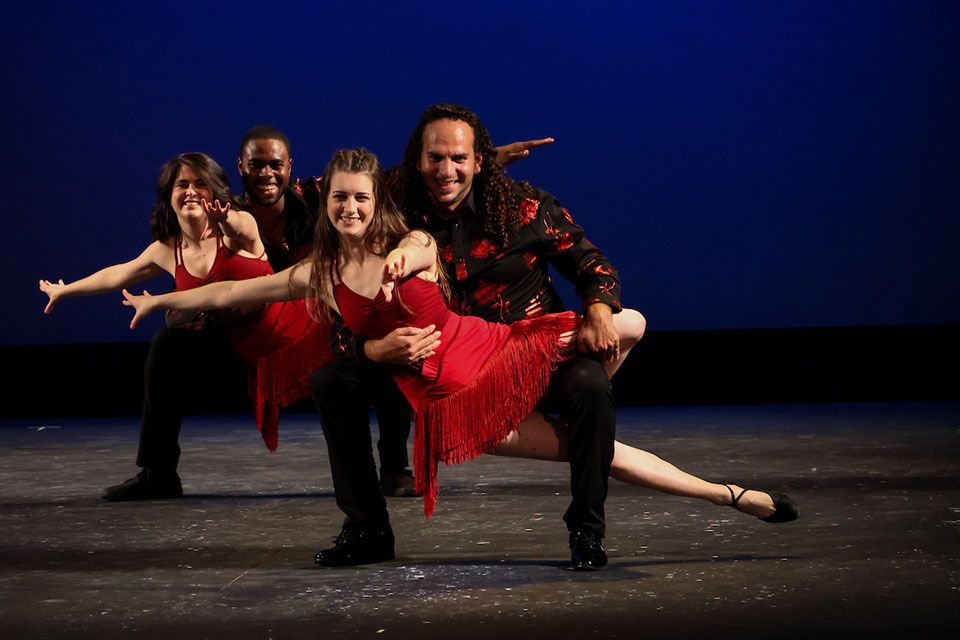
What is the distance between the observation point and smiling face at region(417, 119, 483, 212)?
2.54 m

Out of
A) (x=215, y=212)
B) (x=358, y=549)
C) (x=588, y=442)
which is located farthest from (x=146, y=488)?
(x=588, y=442)

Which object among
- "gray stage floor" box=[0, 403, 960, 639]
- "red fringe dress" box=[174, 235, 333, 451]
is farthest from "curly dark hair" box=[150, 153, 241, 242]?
"gray stage floor" box=[0, 403, 960, 639]

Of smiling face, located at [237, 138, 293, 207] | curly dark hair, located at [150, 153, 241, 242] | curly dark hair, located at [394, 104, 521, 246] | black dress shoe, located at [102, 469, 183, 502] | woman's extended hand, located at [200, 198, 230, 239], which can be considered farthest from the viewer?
smiling face, located at [237, 138, 293, 207]

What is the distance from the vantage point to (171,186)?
319 cm

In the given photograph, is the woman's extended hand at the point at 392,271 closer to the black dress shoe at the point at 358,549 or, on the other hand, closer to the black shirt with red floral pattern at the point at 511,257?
the black shirt with red floral pattern at the point at 511,257

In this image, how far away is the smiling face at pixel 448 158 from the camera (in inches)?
100

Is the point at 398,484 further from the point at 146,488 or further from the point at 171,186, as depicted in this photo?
the point at 171,186

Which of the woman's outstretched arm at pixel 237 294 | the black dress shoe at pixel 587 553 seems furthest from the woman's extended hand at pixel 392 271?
the black dress shoe at pixel 587 553

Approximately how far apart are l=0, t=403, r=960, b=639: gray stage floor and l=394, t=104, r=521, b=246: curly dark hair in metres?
0.73

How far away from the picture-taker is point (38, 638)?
1.90 metres

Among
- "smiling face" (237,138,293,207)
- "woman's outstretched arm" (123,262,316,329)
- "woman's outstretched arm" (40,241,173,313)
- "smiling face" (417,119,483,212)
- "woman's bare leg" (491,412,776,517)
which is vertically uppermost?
"smiling face" (237,138,293,207)

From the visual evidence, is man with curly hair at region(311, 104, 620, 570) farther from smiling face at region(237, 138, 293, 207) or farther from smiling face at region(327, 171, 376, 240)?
smiling face at region(237, 138, 293, 207)

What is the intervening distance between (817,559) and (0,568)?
1.71 m

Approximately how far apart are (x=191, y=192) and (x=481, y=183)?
3.08ft
